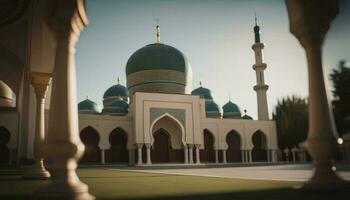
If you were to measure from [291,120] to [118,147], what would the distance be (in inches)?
548

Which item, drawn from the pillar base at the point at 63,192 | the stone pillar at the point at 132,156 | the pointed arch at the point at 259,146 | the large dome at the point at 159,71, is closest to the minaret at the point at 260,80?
the pointed arch at the point at 259,146

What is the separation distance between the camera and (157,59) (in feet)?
76.7

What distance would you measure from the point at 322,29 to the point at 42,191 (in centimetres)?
304

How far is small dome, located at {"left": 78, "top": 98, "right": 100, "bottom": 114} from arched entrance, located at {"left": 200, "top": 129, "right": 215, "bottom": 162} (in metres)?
9.20

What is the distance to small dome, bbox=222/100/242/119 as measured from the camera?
98.5 feet

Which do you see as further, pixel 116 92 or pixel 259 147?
pixel 116 92

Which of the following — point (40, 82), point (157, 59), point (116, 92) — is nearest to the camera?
point (40, 82)

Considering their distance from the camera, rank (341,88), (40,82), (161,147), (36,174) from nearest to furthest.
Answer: (36,174)
(40,82)
(341,88)
(161,147)

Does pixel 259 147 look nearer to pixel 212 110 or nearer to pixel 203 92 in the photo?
pixel 212 110

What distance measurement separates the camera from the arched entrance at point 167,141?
2102 cm

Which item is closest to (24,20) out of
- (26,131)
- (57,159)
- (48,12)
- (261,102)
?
(26,131)

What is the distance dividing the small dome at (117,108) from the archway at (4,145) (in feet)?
29.4

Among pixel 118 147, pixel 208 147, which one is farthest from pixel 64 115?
pixel 208 147

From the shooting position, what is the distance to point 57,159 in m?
2.86
